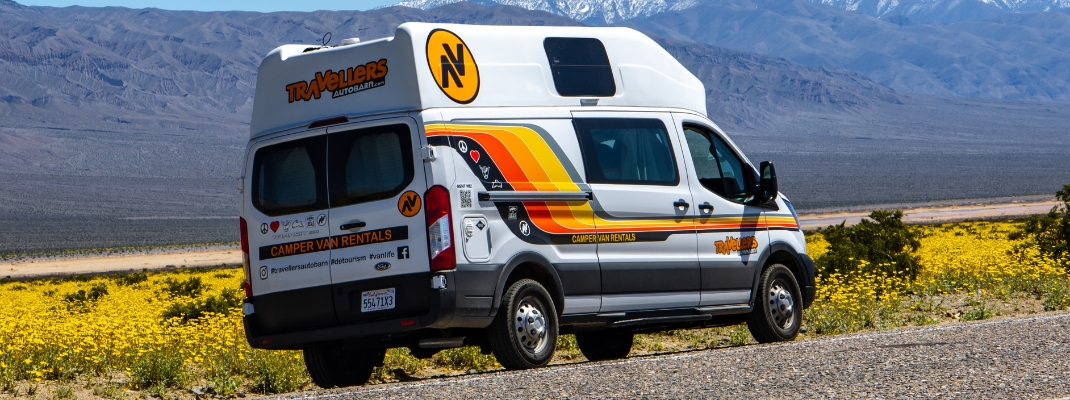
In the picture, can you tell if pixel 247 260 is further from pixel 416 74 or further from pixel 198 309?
pixel 198 309

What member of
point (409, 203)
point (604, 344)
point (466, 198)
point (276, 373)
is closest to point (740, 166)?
point (604, 344)

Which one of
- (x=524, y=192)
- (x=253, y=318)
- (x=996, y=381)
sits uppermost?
(x=524, y=192)

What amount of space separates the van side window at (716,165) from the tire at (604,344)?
169 cm

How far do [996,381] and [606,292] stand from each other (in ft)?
11.5

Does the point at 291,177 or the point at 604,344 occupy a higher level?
the point at 291,177

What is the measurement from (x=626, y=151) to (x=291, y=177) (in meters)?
2.68

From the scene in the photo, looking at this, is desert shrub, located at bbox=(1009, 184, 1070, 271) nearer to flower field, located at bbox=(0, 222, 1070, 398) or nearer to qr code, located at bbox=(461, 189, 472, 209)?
flower field, located at bbox=(0, 222, 1070, 398)

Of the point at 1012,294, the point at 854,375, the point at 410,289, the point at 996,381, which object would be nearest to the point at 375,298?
the point at 410,289

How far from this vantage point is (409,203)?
891 cm

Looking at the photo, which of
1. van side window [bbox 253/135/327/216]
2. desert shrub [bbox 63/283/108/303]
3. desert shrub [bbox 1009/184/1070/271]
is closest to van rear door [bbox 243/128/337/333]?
van side window [bbox 253/135/327/216]

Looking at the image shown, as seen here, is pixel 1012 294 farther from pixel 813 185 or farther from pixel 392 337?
pixel 813 185

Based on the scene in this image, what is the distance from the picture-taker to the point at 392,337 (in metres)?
9.26

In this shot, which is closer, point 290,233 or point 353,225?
point 353,225

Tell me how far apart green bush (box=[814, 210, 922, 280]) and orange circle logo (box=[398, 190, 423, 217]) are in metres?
10.5
